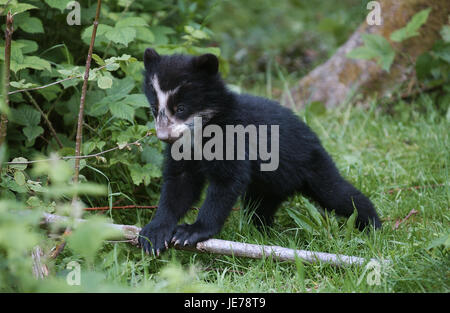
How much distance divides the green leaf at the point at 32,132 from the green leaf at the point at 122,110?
1.89 ft

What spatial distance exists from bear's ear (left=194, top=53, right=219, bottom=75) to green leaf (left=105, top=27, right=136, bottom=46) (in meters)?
0.60

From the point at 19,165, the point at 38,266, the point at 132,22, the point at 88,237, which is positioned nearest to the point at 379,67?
the point at 132,22

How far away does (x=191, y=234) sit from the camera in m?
3.16

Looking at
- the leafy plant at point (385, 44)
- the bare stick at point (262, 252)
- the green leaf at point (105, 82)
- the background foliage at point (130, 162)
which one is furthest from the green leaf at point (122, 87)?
the leafy plant at point (385, 44)

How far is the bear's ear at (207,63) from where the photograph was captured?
3305 millimetres

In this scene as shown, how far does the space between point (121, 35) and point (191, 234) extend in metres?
1.52

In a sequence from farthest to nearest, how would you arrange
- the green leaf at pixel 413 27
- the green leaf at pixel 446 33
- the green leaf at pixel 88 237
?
1. the green leaf at pixel 446 33
2. the green leaf at pixel 413 27
3. the green leaf at pixel 88 237

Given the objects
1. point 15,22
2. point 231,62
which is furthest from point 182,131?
point 231,62

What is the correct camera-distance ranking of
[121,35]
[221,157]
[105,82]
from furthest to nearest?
1. [121,35]
2. [221,157]
3. [105,82]

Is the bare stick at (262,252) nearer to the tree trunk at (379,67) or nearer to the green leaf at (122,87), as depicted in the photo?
the green leaf at (122,87)

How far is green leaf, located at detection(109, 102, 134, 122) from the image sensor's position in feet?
12.0

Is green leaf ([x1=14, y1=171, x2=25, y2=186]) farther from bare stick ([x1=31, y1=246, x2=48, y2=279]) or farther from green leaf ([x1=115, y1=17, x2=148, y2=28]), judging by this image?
→ green leaf ([x1=115, y1=17, x2=148, y2=28])

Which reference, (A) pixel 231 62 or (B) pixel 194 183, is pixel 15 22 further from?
(A) pixel 231 62

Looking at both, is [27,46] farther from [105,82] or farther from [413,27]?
[413,27]
